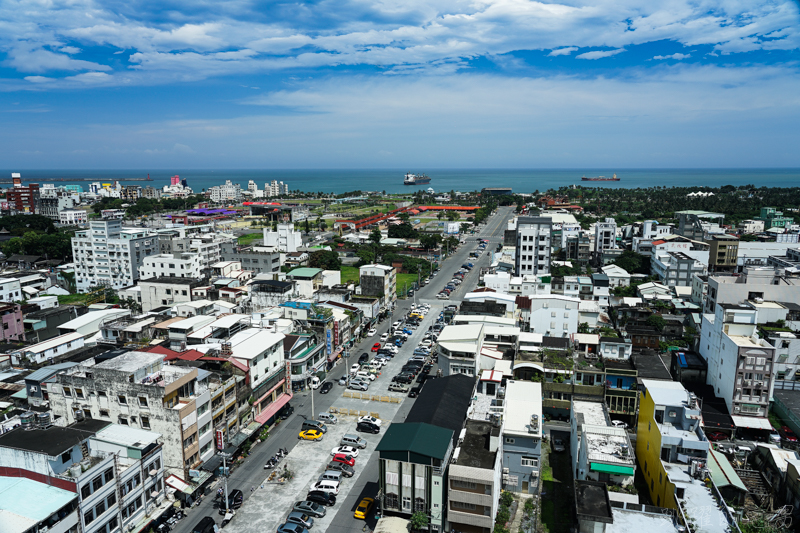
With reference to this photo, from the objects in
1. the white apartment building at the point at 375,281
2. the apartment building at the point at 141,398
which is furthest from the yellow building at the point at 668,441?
the white apartment building at the point at 375,281

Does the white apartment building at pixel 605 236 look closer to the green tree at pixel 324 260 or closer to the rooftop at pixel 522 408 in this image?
the green tree at pixel 324 260

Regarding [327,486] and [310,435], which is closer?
[327,486]

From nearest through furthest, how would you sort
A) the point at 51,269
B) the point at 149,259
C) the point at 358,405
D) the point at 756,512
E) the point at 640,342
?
the point at 756,512, the point at 358,405, the point at 640,342, the point at 149,259, the point at 51,269

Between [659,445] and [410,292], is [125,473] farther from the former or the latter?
[410,292]

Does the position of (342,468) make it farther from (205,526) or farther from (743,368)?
(743,368)

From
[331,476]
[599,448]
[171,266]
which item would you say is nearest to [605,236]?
[171,266]

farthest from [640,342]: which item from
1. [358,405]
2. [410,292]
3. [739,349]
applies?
[410,292]
